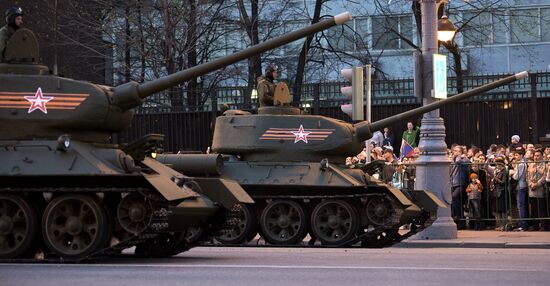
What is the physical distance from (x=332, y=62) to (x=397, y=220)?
18153 mm

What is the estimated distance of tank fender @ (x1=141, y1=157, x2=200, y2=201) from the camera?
15.6 meters

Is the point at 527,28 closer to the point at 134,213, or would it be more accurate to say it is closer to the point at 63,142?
the point at 134,213

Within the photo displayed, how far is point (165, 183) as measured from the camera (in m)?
15.9

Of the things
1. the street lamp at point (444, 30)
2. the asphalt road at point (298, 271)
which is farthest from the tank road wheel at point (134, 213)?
the street lamp at point (444, 30)

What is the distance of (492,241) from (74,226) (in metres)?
8.17

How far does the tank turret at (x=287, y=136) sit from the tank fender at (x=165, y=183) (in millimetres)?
4724

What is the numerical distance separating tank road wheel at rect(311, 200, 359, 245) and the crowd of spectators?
3343 mm

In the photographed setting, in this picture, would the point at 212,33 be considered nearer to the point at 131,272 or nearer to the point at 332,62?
the point at 332,62

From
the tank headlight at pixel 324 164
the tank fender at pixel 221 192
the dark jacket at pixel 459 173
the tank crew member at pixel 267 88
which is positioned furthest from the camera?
the dark jacket at pixel 459 173

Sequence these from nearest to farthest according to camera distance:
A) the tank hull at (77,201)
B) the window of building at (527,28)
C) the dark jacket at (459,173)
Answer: the tank hull at (77,201)
the dark jacket at (459,173)
the window of building at (527,28)

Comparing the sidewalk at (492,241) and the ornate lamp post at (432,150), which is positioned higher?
the ornate lamp post at (432,150)

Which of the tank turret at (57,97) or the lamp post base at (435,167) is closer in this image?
the tank turret at (57,97)

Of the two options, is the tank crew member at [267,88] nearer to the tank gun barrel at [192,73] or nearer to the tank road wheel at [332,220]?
the tank road wheel at [332,220]

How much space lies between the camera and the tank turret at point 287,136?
21422 millimetres
